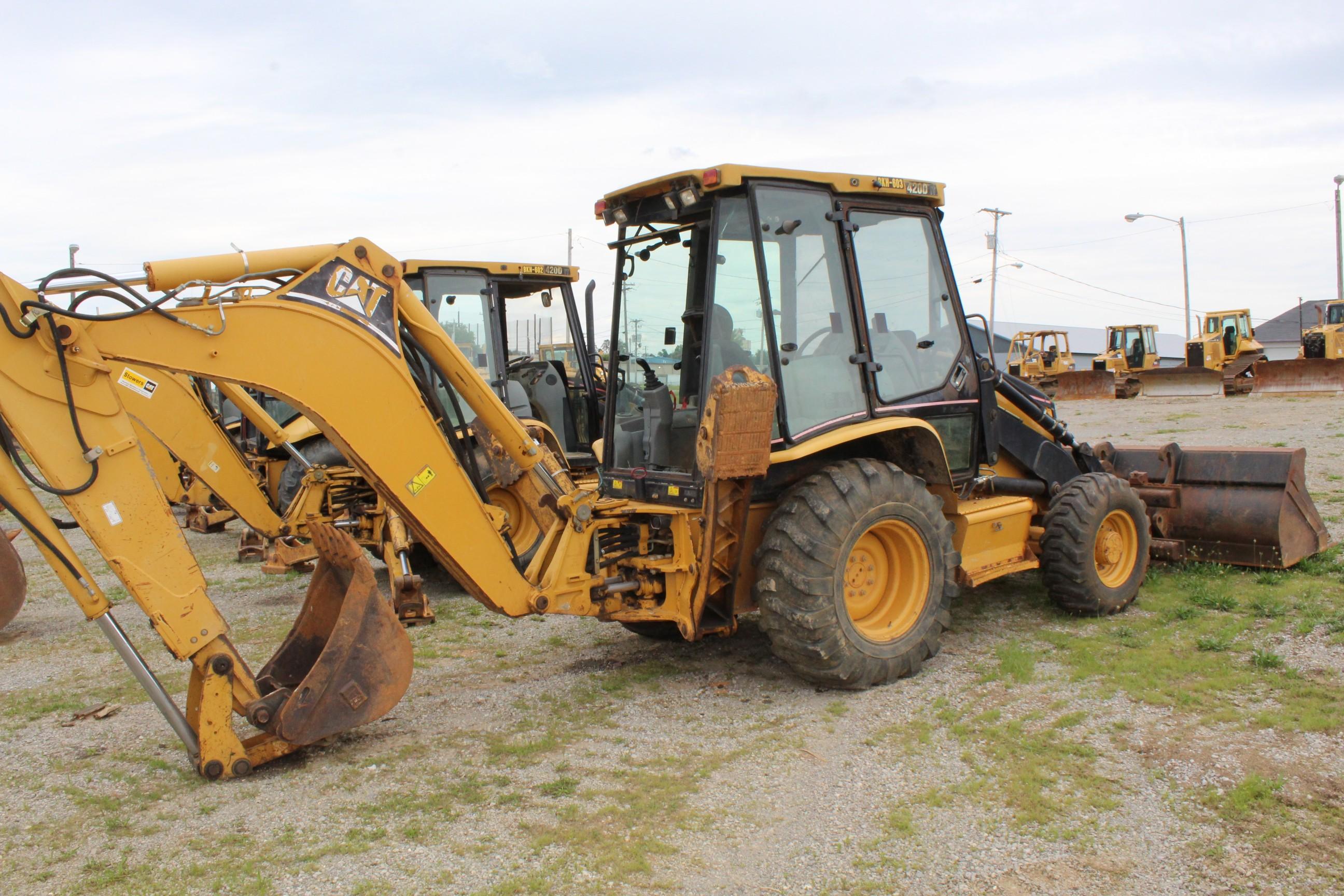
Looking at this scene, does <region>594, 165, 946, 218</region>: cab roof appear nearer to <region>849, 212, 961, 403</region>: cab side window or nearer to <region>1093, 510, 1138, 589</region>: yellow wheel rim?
<region>849, 212, 961, 403</region>: cab side window

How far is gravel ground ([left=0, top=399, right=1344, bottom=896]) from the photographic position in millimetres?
3301

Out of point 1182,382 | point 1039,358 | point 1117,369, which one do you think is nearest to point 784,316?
point 1182,382

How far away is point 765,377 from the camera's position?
471 cm

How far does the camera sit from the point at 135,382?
4.27 meters

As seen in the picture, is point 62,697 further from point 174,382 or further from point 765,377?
point 765,377

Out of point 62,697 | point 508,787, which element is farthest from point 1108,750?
→ point 62,697

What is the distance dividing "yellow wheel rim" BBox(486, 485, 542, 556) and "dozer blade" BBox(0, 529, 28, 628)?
3.26 m

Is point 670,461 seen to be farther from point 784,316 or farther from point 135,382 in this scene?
point 135,382

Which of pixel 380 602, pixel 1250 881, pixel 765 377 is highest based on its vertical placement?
pixel 765 377

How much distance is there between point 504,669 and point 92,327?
2.84 metres

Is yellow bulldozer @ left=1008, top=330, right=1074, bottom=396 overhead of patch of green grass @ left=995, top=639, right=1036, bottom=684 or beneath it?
overhead

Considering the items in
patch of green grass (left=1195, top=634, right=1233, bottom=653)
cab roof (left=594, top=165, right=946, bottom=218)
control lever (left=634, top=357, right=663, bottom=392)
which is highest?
cab roof (left=594, top=165, right=946, bottom=218)

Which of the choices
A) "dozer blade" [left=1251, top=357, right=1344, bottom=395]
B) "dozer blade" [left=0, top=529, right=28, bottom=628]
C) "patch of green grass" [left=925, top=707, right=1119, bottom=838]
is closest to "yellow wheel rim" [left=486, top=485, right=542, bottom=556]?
"patch of green grass" [left=925, top=707, right=1119, bottom=838]

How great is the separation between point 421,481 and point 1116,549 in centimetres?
447
